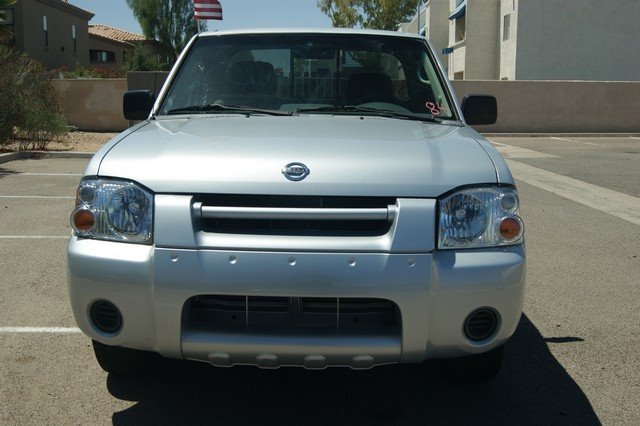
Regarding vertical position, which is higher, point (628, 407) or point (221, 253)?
point (221, 253)

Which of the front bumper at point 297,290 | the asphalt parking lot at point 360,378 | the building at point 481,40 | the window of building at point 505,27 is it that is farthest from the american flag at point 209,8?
the building at point 481,40

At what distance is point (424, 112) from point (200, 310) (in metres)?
2.12

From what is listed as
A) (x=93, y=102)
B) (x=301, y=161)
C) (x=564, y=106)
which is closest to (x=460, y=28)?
(x=564, y=106)

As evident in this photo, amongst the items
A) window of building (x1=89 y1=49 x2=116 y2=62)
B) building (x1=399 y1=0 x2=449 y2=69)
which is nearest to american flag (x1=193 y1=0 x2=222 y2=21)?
building (x1=399 y1=0 x2=449 y2=69)

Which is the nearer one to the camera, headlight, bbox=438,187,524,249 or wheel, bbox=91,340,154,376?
headlight, bbox=438,187,524,249

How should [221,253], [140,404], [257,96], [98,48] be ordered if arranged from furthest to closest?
[98,48]
[257,96]
[140,404]
[221,253]

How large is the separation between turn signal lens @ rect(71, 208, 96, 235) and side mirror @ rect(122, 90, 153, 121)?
1.61 metres

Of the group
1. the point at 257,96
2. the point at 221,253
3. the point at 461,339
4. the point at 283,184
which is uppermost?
the point at 257,96

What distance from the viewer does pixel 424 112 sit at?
4.62 m

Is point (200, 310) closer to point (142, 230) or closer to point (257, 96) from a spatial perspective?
point (142, 230)

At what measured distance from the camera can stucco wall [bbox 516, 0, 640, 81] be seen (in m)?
31.4

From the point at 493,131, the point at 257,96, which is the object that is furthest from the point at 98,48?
the point at 257,96

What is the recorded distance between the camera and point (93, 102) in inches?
855

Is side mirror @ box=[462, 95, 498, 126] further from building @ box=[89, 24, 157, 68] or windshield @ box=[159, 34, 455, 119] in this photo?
Result: building @ box=[89, 24, 157, 68]
